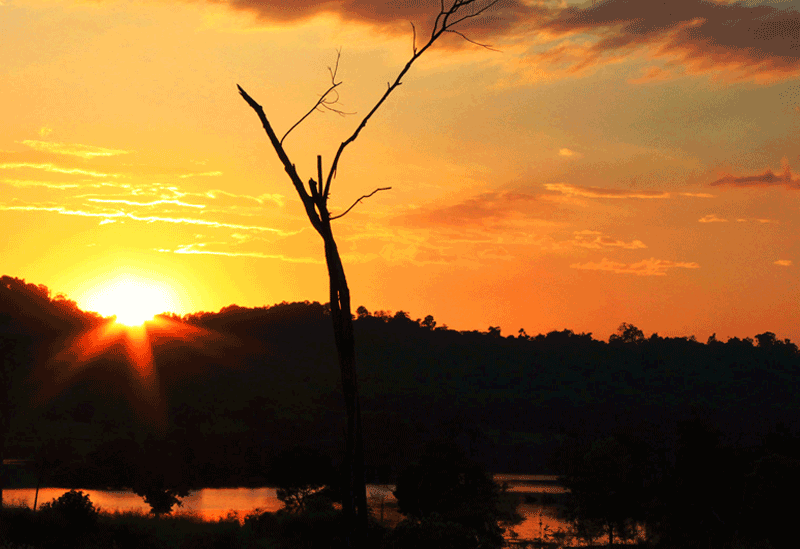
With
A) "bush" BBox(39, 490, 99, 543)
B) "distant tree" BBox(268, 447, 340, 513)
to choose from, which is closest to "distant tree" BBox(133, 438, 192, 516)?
"distant tree" BBox(268, 447, 340, 513)

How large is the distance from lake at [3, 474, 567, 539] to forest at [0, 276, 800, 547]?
2.41m

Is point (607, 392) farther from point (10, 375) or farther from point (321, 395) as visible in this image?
point (10, 375)

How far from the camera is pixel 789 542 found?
3184cm

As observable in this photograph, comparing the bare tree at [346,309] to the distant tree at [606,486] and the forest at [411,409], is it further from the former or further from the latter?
the distant tree at [606,486]

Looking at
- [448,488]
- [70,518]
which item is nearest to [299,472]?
[448,488]

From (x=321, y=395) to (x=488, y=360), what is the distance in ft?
197

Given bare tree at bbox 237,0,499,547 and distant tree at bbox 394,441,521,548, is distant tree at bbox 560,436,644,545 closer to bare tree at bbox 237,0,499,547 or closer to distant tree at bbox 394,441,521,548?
distant tree at bbox 394,441,521,548

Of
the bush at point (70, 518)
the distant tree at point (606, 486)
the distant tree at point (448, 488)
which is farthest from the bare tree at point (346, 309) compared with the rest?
the distant tree at point (606, 486)

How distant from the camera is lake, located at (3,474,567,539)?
6475 cm

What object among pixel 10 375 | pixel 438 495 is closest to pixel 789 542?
pixel 438 495

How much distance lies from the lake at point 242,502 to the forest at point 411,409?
2.41 metres

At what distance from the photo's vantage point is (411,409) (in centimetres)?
12925

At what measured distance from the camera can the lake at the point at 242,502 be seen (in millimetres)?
64750

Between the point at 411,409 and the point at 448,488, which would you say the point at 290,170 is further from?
the point at 411,409
